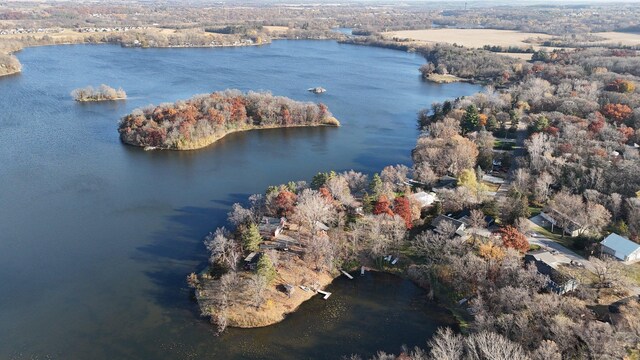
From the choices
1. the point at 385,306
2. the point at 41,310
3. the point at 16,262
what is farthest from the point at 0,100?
the point at 385,306

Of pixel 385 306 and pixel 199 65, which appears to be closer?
pixel 385 306

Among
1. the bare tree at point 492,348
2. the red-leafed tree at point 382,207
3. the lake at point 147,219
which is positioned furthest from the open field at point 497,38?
the bare tree at point 492,348

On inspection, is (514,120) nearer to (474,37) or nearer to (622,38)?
(474,37)

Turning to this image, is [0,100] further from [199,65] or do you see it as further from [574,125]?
[574,125]

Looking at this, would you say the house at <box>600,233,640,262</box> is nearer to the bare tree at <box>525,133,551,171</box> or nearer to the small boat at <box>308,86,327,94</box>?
the bare tree at <box>525,133,551,171</box>

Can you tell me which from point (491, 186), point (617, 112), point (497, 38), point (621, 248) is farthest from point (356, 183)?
point (497, 38)

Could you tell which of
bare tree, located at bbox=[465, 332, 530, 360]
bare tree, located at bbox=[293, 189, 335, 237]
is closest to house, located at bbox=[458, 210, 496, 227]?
bare tree, located at bbox=[293, 189, 335, 237]
